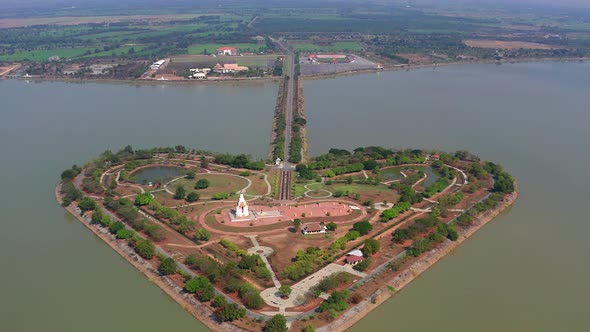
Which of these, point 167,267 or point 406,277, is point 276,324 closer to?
point 167,267

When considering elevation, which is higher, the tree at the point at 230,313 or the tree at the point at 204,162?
the tree at the point at 204,162

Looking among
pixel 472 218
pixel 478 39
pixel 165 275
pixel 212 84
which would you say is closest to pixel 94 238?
pixel 165 275

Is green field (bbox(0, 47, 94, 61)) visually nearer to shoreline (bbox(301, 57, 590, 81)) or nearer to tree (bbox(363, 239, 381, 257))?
shoreline (bbox(301, 57, 590, 81))

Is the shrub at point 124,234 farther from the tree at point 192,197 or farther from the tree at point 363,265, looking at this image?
the tree at point 363,265


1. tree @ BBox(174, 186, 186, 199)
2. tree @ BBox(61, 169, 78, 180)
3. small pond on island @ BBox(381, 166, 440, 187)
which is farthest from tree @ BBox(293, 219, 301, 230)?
tree @ BBox(61, 169, 78, 180)

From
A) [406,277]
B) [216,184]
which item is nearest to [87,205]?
[216,184]

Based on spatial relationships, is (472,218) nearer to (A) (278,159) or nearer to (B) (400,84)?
(A) (278,159)

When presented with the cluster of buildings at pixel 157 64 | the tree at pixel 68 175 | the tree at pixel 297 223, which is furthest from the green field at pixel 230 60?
the tree at pixel 297 223

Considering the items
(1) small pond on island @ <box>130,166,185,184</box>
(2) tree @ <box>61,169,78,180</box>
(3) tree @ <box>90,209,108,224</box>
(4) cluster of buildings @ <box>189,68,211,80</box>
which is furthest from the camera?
(4) cluster of buildings @ <box>189,68,211,80</box>
